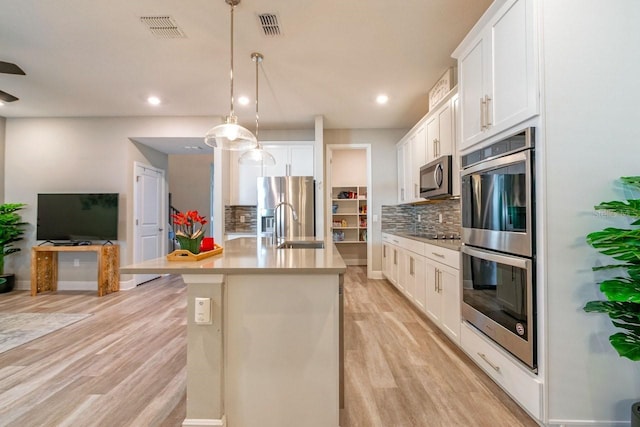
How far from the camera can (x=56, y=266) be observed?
474cm

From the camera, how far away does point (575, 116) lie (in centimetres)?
150

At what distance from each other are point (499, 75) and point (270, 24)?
1790mm

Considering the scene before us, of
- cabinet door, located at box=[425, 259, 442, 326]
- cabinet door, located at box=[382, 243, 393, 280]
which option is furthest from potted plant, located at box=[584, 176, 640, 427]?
cabinet door, located at box=[382, 243, 393, 280]

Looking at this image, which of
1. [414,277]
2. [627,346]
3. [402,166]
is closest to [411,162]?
[402,166]

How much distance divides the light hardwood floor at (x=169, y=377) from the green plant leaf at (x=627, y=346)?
684mm

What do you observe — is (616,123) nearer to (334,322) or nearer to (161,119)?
(334,322)

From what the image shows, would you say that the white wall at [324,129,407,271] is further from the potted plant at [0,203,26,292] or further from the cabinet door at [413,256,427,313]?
the potted plant at [0,203,26,292]

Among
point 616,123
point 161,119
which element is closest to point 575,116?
point 616,123

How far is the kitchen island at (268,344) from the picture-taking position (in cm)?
150

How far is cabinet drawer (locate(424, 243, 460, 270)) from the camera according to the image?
243 cm

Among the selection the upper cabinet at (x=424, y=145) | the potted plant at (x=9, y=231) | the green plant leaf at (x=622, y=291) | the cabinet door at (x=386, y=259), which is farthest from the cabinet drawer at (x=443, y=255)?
the potted plant at (x=9, y=231)

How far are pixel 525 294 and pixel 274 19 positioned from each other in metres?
2.61

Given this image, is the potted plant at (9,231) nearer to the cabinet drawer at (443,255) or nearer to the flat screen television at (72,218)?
the flat screen television at (72,218)

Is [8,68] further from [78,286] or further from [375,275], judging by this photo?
[375,275]
